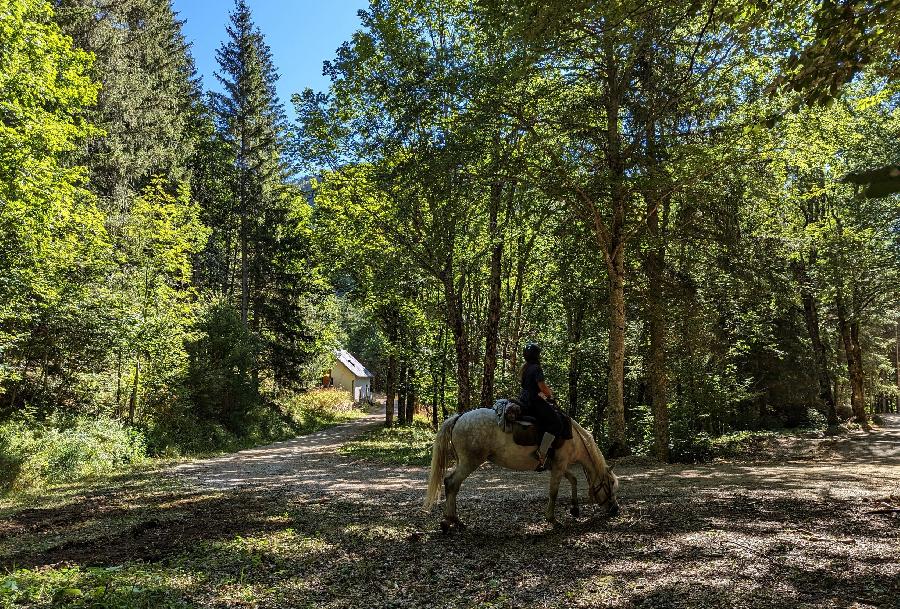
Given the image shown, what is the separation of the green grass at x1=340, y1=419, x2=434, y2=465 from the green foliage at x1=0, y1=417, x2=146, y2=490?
7.24m

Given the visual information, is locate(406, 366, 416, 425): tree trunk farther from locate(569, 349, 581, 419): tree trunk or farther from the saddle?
the saddle

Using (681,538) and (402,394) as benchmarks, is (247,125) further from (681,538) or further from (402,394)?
(681,538)

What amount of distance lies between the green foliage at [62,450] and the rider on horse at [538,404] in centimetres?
1180

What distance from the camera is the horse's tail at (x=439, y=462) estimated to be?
6.72 metres

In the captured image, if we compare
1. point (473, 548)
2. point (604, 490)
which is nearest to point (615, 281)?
point (604, 490)

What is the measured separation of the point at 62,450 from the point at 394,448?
1073cm

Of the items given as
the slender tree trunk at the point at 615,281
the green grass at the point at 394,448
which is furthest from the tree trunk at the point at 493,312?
the slender tree trunk at the point at 615,281

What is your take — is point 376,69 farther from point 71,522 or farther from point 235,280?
point 235,280

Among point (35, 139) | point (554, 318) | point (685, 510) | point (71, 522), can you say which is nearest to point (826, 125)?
point (685, 510)

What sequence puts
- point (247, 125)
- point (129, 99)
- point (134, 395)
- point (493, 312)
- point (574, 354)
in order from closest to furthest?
point (493, 312), point (134, 395), point (574, 354), point (129, 99), point (247, 125)

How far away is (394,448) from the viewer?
20516 mm

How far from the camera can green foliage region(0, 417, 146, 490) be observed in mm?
12156

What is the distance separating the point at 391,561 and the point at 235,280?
35167 mm

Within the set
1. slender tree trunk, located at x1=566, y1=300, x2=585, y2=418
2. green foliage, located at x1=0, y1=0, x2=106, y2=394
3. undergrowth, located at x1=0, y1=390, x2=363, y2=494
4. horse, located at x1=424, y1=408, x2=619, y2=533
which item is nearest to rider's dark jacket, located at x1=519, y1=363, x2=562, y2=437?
horse, located at x1=424, y1=408, x2=619, y2=533
